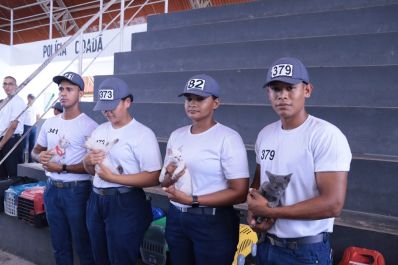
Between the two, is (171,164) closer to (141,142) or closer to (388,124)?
(141,142)

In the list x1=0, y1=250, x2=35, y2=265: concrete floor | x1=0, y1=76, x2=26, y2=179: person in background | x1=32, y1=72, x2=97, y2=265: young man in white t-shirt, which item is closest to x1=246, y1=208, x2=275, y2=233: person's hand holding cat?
x1=32, y1=72, x2=97, y2=265: young man in white t-shirt

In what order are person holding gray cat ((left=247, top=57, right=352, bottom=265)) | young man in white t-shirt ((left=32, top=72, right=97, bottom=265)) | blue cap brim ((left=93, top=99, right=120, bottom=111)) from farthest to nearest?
young man in white t-shirt ((left=32, top=72, right=97, bottom=265)) < blue cap brim ((left=93, top=99, right=120, bottom=111)) < person holding gray cat ((left=247, top=57, right=352, bottom=265))

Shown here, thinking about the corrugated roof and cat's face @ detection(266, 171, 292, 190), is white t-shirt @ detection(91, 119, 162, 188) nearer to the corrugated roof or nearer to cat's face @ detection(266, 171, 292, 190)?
cat's face @ detection(266, 171, 292, 190)

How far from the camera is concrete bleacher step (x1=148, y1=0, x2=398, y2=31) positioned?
→ 4168 mm

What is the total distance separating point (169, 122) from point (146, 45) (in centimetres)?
175

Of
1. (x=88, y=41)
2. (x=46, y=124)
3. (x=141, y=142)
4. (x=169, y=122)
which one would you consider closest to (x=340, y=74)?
(x=169, y=122)

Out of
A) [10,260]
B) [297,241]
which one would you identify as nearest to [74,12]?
[10,260]

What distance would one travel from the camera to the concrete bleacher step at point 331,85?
10.0ft

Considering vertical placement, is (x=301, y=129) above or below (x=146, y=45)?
below

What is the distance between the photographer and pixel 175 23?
5.29 meters

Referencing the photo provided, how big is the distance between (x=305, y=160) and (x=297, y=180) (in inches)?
3.8

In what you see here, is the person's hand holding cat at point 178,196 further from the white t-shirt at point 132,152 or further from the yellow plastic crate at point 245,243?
the yellow plastic crate at point 245,243

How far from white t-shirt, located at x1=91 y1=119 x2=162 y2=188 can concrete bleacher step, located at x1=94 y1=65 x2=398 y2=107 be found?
68.2 inches

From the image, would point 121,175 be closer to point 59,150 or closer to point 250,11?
point 59,150
